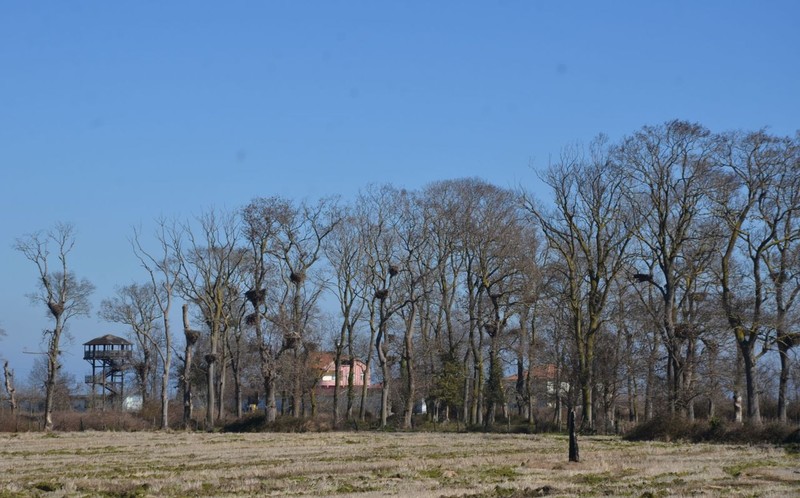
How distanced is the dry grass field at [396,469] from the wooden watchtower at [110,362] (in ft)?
145

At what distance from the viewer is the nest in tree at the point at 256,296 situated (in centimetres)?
5575

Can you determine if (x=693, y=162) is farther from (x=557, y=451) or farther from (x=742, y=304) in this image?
(x=557, y=451)

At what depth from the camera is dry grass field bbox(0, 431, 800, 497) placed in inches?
803

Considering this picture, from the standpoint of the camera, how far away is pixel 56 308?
5775 centimetres

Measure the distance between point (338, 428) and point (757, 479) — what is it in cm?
3440

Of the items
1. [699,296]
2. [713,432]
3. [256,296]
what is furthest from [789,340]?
[256,296]

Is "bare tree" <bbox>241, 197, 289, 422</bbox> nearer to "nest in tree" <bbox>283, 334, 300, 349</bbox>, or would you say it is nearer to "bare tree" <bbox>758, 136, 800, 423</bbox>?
"nest in tree" <bbox>283, 334, 300, 349</bbox>

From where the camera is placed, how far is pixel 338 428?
178ft

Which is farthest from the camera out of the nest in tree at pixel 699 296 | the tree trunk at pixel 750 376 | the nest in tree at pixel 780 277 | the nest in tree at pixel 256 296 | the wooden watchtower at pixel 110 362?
the wooden watchtower at pixel 110 362

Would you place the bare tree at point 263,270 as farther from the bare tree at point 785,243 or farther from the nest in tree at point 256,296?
the bare tree at point 785,243

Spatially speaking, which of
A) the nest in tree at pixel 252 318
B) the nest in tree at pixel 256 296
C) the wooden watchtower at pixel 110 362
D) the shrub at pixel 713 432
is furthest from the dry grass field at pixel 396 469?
the wooden watchtower at pixel 110 362

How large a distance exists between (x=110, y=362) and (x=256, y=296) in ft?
112

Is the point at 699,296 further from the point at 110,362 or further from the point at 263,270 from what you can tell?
the point at 110,362

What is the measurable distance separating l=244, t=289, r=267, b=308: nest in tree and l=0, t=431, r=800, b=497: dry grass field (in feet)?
54.8
